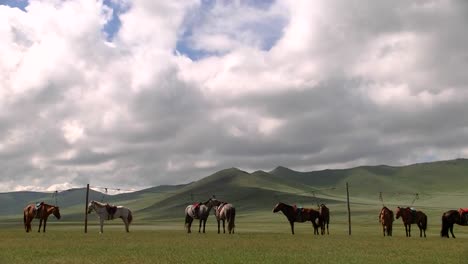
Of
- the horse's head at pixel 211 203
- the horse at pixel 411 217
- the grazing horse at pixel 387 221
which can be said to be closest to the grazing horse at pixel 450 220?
the horse at pixel 411 217

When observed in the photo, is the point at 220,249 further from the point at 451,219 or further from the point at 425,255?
the point at 451,219

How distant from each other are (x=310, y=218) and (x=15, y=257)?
31.3 meters

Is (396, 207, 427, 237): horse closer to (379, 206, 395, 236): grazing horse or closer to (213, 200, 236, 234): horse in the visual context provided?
(379, 206, 395, 236): grazing horse

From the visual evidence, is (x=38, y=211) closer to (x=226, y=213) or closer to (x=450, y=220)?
(x=226, y=213)

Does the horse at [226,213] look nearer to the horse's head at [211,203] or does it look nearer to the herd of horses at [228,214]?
the herd of horses at [228,214]

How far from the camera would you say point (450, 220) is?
136 feet

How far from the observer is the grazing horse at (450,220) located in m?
41.1

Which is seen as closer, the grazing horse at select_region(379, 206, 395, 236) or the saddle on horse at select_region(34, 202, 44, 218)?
the grazing horse at select_region(379, 206, 395, 236)

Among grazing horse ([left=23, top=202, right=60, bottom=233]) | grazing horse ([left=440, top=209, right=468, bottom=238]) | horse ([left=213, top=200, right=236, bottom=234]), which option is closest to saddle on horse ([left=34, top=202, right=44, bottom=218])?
grazing horse ([left=23, top=202, right=60, bottom=233])

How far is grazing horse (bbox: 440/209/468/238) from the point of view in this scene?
135 ft

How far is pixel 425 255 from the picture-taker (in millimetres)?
23062

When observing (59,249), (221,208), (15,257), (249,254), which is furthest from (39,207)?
(249,254)

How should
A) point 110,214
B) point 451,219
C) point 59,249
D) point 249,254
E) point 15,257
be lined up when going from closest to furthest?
point 15,257, point 249,254, point 59,249, point 451,219, point 110,214

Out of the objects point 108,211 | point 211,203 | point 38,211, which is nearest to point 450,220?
point 211,203
